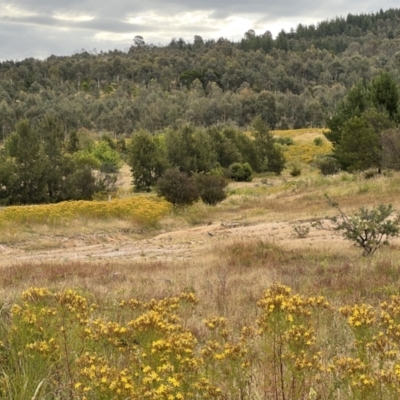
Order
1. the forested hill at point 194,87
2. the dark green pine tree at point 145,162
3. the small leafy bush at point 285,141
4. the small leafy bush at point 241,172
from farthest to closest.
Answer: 1. the forested hill at point 194,87
2. the small leafy bush at point 285,141
3. the small leafy bush at point 241,172
4. the dark green pine tree at point 145,162

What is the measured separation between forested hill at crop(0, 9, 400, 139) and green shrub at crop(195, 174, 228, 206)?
123 feet

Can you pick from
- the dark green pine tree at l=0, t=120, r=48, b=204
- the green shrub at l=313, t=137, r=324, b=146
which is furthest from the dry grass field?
the green shrub at l=313, t=137, r=324, b=146

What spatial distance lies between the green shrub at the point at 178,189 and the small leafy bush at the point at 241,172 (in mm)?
21724

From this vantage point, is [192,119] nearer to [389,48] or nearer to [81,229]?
[81,229]

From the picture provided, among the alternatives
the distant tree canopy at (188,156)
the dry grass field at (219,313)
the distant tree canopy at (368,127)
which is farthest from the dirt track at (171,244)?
the distant tree canopy at (188,156)

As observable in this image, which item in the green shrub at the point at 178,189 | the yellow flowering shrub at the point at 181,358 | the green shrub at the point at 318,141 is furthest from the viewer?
the green shrub at the point at 318,141

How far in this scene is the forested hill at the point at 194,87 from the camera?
3745 inches

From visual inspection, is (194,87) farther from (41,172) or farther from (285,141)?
(41,172)

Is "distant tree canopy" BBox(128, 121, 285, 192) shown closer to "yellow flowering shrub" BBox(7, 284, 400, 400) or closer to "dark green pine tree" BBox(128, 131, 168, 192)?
"dark green pine tree" BBox(128, 131, 168, 192)

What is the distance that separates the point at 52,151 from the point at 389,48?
14948 cm

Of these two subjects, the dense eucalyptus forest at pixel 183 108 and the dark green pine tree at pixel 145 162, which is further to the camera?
the dark green pine tree at pixel 145 162

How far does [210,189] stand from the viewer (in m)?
34.6

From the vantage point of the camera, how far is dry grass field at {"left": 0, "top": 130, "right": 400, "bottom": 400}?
298 centimetres

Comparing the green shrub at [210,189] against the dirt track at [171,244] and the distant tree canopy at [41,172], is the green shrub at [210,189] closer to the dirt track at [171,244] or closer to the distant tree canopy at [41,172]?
the dirt track at [171,244]
